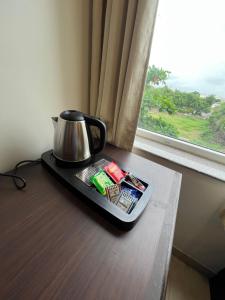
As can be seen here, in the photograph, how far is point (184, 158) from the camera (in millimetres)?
958

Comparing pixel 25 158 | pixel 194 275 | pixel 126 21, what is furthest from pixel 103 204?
pixel 194 275

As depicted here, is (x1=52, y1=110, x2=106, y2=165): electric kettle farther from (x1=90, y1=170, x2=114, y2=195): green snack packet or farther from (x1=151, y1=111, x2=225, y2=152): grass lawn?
(x1=151, y1=111, x2=225, y2=152): grass lawn

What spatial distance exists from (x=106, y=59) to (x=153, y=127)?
55 cm

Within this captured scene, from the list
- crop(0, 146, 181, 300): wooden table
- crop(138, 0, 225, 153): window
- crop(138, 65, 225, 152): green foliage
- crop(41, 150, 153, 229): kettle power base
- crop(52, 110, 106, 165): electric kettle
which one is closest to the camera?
crop(0, 146, 181, 300): wooden table

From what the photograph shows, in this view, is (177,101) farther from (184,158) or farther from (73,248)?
(73,248)

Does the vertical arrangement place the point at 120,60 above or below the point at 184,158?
above

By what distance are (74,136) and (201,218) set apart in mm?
890

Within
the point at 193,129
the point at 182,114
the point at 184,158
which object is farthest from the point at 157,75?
the point at 184,158

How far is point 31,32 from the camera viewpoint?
57 cm

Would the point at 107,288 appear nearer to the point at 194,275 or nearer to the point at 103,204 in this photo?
the point at 103,204

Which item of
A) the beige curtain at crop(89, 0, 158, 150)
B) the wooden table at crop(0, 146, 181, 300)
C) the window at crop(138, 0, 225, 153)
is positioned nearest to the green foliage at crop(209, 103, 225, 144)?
the window at crop(138, 0, 225, 153)

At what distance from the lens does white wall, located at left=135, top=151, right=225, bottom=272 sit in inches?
34.6

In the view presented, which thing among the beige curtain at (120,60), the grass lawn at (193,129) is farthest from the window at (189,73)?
the beige curtain at (120,60)

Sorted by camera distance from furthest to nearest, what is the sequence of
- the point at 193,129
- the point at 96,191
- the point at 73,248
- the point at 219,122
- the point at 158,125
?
1. the point at 158,125
2. the point at 193,129
3. the point at 219,122
4. the point at 96,191
5. the point at 73,248
